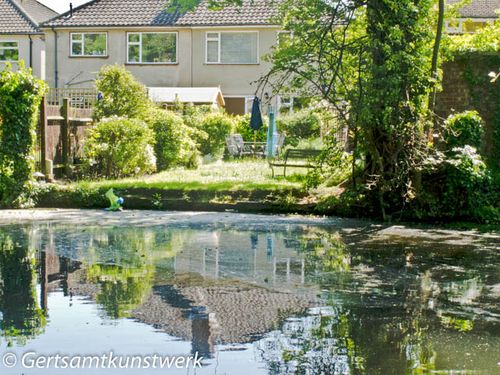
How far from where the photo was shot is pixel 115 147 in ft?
66.7

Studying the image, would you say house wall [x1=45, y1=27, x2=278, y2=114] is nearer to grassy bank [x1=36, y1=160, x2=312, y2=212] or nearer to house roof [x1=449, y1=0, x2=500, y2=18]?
house roof [x1=449, y1=0, x2=500, y2=18]

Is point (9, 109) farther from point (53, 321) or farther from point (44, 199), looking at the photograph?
point (53, 321)

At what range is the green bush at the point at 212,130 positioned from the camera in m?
28.6

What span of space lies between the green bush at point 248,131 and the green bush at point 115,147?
417 inches

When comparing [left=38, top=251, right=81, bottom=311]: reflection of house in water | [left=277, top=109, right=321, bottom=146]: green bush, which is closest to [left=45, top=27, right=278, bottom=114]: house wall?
[left=277, top=109, right=321, bottom=146]: green bush

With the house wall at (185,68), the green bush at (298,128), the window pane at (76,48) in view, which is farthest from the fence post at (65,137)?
the window pane at (76,48)

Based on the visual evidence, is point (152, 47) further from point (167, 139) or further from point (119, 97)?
point (167, 139)

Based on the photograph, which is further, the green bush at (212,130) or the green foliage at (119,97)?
the green bush at (212,130)

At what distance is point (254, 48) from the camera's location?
39938 mm

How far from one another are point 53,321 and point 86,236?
597cm

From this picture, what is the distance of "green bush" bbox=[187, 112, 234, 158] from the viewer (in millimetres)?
28641

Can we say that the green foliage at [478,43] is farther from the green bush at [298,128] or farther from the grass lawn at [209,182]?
the green bush at [298,128]

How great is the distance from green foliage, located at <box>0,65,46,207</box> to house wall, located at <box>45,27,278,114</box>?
23007 mm

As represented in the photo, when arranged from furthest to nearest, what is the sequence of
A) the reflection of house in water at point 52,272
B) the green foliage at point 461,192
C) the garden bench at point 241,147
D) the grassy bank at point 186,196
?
1. the garden bench at point 241,147
2. the grassy bank at point 186,196
3. the green foliage at point 461,192
4. the reflection of house in water at point 52,272
